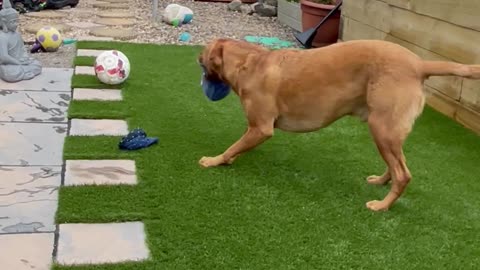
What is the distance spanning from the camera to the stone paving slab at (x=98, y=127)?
390 cm

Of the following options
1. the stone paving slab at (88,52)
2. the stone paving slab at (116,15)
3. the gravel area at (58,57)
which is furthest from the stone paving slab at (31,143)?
the stone paving slab at (116,15)

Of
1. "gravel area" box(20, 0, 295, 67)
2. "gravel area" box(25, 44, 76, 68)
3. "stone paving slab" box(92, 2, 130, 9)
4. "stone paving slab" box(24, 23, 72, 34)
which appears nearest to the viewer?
"gravel area" box(25, 44, 76, 68)

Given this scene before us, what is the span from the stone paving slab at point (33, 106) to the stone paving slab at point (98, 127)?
15 cm

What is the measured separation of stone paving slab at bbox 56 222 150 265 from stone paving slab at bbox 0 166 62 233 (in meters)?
0.13

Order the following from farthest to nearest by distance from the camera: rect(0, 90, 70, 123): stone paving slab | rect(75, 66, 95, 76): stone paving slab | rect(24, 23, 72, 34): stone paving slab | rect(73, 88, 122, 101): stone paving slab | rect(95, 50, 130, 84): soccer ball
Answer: rect(24, 23, 72, 34): stone paving slab < rect(75, 66, 95, 76): stone paving slab < rect(95, 50, 130, 84): soccer ball < rect(73, 88, 122, 101): stone paving slab < rect(0, 90, 70, 123): stone paving slab

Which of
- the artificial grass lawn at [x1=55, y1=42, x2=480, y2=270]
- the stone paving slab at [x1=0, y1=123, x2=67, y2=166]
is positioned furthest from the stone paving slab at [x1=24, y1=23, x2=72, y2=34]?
the stone paving slab at [x1=0, y1=123, x2=67, y2=166]

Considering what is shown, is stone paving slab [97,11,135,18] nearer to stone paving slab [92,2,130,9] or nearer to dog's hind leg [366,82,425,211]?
stone paving slab [92,2,130,9]

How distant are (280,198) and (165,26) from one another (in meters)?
5.15

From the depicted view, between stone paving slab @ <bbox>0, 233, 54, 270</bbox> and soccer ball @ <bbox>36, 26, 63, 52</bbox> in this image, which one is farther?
soccer ball @ <bbox>36, 26, 63, 52</bbox>

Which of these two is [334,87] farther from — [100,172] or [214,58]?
[100,172]

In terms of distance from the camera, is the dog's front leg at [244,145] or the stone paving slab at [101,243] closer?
the stone paving slab at [101,243]

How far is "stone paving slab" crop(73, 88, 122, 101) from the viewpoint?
4613 mm

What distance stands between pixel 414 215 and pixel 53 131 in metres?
2.34

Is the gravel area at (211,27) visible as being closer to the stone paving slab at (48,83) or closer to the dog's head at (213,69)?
the stone paving slab at (48,83)
